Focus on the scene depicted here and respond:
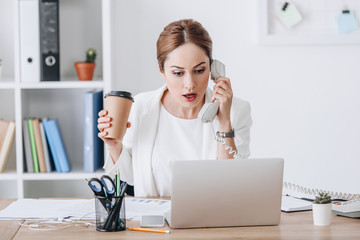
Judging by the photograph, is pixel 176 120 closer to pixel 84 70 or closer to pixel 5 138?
pixel 84 70

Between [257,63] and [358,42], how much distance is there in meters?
0.57

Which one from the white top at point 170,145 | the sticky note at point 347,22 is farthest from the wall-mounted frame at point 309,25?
the white top at point 170,145

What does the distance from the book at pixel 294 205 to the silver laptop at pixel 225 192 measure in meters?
0.22

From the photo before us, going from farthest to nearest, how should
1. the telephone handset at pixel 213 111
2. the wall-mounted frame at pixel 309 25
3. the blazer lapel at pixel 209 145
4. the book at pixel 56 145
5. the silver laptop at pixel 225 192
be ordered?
the wall-mounted frame at pixel 309 25 → the book at pixel 56 145 → the blazer lapel at pixel 209 145 → the telephone handset at pixel 213 111 → the silver laptop at pixel 225 192

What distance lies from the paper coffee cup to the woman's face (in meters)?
0.41

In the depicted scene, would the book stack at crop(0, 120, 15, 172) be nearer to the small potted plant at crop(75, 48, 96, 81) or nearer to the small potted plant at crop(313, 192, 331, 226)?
the small potted plant at crop(75, 48, 96, 81)

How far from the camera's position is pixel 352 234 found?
4.48 ft

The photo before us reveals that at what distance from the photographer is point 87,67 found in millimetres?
2854

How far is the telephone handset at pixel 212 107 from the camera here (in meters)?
2.01

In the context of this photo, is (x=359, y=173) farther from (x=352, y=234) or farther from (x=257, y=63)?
(x=352, y=234)

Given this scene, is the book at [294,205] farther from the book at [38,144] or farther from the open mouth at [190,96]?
the book at [38,144]

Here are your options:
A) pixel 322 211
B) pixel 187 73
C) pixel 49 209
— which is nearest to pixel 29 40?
pixel 187 73

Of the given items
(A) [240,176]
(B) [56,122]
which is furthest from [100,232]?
(B) [56,122]

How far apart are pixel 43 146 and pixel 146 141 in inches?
33.5
